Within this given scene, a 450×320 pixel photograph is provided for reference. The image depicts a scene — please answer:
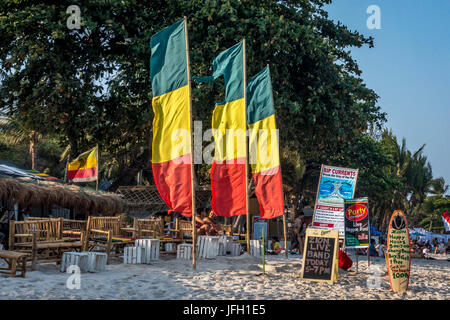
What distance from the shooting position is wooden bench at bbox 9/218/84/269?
9.06 metres

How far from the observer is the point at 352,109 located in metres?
19.4

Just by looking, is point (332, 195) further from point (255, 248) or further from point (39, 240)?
point (39, 240)

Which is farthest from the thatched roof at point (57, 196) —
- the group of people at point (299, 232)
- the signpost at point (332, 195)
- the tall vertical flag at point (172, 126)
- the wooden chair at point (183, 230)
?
the signpost at point (332, 195)

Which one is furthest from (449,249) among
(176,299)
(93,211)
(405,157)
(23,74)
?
(176,299)

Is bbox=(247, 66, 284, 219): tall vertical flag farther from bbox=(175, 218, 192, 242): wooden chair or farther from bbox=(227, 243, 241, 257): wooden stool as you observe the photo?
bbox=(175, 218, 192, 242): wooden chair

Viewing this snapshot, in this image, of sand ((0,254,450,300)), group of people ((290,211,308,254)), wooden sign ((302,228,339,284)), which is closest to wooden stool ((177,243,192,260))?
sand ((0,254,450,300))

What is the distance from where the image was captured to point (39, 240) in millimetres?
10227

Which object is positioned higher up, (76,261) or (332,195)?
(332,195)

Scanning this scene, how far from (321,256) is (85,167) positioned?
1183cm

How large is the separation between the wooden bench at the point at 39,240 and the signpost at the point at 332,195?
6.21 m

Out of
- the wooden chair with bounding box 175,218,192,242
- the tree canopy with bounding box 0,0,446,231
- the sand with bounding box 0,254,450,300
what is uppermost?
the tree canopy with bounding box 0,0,446,231

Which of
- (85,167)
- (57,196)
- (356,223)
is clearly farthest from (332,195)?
(85,167)

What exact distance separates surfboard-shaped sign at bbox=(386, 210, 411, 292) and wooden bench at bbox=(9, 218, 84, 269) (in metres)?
6.24

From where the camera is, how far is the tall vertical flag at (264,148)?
42.5 ft
